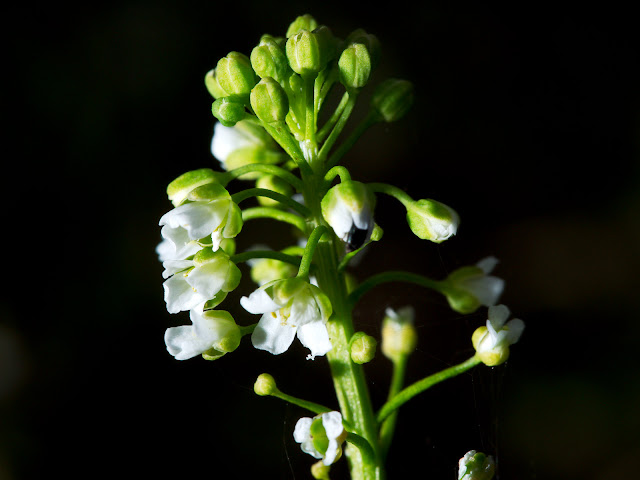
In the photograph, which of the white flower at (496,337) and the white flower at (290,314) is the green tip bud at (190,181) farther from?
the white flower at (496,337)

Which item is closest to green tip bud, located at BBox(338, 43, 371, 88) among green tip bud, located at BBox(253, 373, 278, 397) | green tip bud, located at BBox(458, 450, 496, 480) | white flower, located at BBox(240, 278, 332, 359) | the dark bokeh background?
white flower, located at BBox(240, 278, 332, 359)

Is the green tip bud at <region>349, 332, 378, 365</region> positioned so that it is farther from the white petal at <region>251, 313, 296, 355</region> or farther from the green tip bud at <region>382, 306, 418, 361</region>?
the green tip bud at <region>382, 306, 418, 361</region>

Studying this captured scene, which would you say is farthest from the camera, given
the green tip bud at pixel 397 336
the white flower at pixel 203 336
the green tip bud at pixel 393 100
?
the green tip bud at pixel 397 336

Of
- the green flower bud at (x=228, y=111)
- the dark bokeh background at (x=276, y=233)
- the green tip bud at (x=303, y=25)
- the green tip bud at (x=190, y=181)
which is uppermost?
the green tip bud at (x=303, y=25)

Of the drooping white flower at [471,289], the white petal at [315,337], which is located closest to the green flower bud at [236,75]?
the white petal at [315,337]

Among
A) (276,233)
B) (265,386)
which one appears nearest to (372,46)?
(265,386)

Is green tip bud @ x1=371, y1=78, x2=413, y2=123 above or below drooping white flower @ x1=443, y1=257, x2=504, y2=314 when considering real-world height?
above
